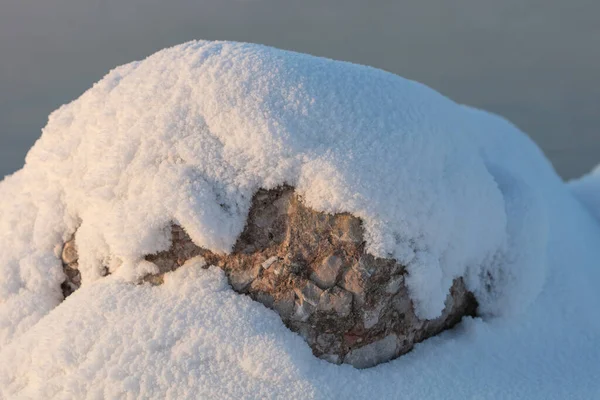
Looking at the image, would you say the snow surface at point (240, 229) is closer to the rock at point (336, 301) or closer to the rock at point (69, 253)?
the rock at point (69, 253)

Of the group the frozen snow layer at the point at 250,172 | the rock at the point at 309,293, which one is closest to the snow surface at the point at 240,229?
the frozen snow layer at the point at 250,172

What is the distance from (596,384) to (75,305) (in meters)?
2.46

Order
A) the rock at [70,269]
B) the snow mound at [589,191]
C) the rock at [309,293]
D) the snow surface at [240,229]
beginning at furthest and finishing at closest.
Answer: the snow mound at [589,191]
the rock at [70,269]
the rock at [309,293]
the snow surface at [240,229]

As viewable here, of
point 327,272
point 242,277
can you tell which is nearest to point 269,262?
point 242,277

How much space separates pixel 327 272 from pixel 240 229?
0.41 m

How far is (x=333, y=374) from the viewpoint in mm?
2594

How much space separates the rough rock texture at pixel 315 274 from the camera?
2660mm

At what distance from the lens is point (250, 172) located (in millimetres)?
2725

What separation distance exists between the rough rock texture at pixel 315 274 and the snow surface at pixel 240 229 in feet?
0.18

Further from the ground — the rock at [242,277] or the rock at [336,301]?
the rock at [336,301]

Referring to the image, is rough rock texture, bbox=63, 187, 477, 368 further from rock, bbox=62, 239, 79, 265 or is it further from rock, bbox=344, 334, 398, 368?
rock, bbox=62, 239, 79, 265

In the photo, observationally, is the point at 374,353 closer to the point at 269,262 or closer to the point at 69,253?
the point at 269,262

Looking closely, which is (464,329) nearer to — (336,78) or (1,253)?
(336,78)

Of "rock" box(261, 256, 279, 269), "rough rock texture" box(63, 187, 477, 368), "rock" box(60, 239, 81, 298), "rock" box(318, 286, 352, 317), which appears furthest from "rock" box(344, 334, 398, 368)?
"rock" box(60, 239, 81, 298)
